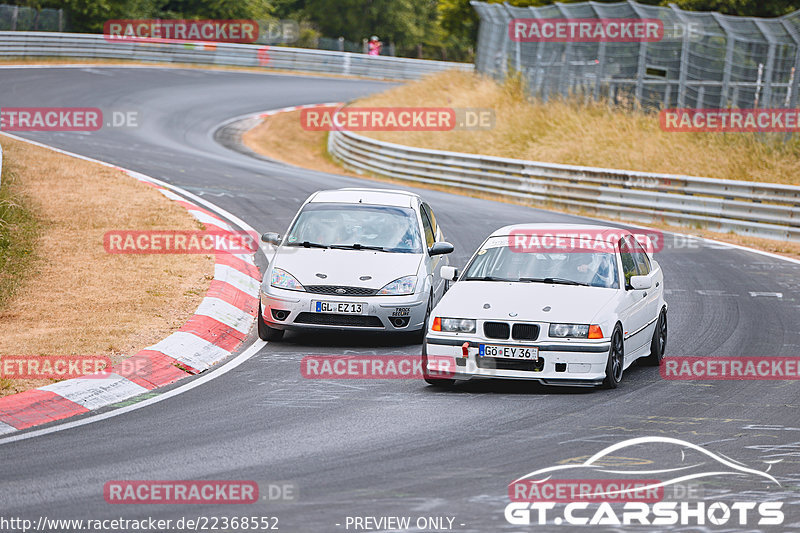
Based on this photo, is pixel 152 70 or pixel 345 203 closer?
pixel 345 203

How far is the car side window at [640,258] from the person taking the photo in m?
11.4

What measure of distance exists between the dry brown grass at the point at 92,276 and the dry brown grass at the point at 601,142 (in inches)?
454

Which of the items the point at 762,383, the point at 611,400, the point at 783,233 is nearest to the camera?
the point at 611,400

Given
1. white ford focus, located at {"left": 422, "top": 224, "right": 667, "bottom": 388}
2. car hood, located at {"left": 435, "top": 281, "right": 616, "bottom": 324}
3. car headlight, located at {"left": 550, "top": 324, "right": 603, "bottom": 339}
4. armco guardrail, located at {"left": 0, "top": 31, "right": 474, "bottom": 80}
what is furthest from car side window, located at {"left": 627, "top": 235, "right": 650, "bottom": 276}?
armco guardrail, located at {"left": 0, "top": 31, "right": 474, "bottom": 80}

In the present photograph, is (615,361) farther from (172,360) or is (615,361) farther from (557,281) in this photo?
(172,360)

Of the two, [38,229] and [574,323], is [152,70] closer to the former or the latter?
[38,229]

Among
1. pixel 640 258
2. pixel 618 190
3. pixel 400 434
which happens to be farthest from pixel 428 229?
pixel 618 190

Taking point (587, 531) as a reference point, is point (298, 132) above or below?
below

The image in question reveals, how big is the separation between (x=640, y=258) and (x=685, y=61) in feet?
53.4

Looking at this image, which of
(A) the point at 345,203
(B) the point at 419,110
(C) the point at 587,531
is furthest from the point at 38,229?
(B) the point at 419,110

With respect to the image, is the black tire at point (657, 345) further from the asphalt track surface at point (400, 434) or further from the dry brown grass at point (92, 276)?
the dry brown grass at point (92, 276)

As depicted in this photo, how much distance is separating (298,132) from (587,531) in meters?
34.0

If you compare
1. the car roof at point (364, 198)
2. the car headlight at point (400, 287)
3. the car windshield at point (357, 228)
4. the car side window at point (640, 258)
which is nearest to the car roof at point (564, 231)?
the car side window at point (640, 258)

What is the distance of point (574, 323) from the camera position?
9.66m
